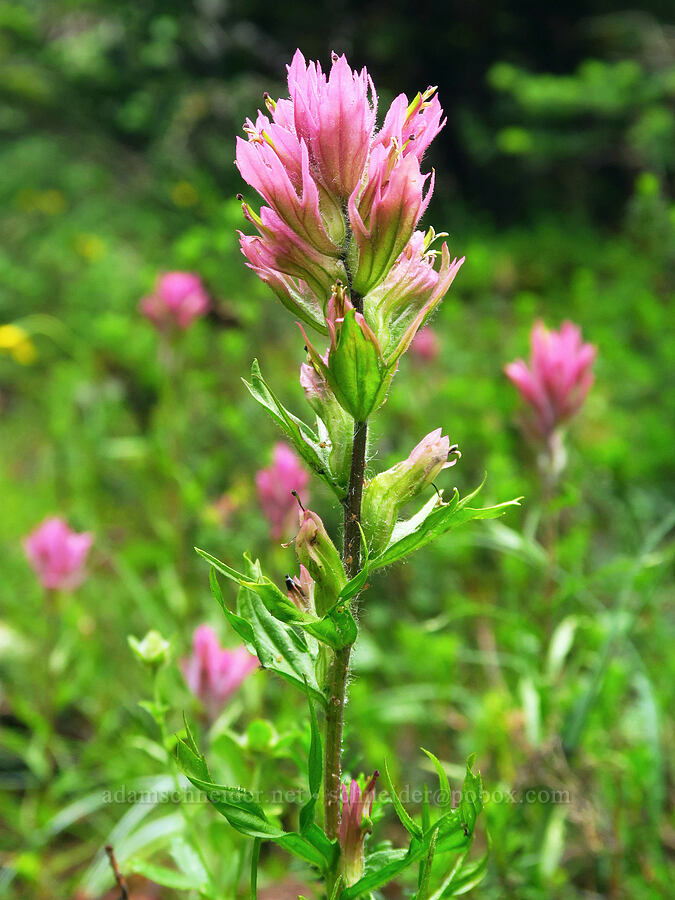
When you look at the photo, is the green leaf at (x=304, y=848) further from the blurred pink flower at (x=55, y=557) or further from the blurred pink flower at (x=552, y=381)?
the blurred pink flower at (x=55, y=557)

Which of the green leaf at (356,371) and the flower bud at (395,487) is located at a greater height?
the green leaf at (356,371)

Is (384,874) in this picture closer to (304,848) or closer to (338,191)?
(304,848)

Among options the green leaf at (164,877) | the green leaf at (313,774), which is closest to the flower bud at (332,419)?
the green leaf at (313,774)

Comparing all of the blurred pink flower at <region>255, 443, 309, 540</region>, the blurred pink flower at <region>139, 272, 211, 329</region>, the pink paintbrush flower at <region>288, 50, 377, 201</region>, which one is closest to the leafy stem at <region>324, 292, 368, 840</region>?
the pink paintbrush flower at <region>288, 50, 377, 201</region>

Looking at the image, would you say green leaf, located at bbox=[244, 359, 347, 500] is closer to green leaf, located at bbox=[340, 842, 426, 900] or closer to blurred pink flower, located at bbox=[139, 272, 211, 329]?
green leaf, located at bbox=[340, 842, 426, 900]

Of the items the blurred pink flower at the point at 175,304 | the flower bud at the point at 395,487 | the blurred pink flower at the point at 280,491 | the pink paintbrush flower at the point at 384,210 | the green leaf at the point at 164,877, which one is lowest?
the green leaf at the point at 164,877

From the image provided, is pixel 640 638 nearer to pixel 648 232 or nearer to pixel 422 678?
pixel 422 678
